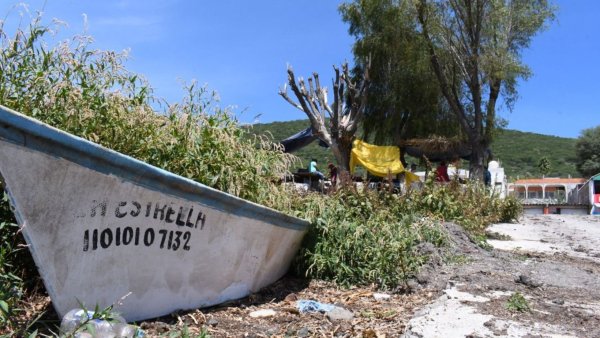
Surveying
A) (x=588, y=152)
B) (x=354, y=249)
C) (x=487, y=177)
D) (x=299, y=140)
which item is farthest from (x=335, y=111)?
(x=588, y=152)

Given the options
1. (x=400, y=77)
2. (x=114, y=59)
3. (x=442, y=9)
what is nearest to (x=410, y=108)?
(x=400, y=77)

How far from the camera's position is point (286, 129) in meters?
76.2

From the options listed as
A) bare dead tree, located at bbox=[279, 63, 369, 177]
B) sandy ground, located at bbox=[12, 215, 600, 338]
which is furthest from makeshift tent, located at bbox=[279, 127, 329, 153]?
sandy ground, located at bbox=[12, 215, 600, 338]

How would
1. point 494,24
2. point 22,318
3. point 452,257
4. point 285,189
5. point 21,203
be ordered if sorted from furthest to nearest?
point 494,24 → point 452,257 → point 285,189 → point 22,318 → point 21,203

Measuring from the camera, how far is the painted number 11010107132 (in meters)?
3.20

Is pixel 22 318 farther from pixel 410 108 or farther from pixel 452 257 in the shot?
pixel 410 108

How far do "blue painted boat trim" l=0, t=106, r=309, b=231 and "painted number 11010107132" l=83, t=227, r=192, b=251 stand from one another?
0.85ft

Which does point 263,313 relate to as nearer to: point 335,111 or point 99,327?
point 99,327

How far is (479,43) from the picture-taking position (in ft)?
62.2

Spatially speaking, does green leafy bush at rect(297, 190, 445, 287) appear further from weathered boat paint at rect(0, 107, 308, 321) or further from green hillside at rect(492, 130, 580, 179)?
green hillside at rect(492, 130, 580, 179)

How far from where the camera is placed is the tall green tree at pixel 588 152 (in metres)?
55.8

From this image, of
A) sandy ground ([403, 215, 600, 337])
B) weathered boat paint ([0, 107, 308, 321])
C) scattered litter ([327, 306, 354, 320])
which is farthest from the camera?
scattered litter ([327, 306, 354, 320])

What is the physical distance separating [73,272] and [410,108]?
19.4m

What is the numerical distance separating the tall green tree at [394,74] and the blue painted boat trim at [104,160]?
1726 centimetres
